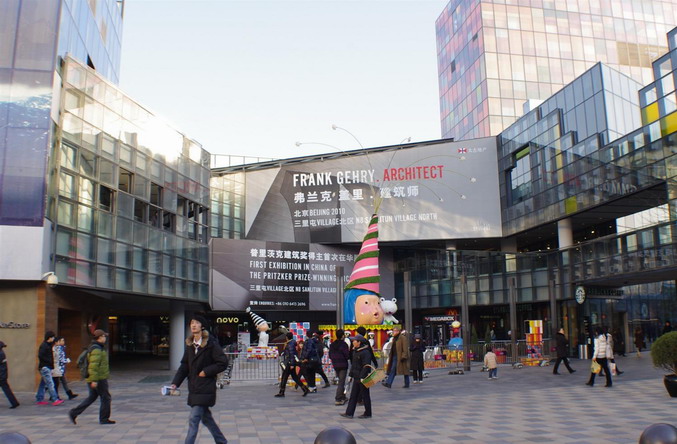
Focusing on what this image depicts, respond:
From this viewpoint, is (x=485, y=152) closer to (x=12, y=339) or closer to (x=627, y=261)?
(x=627, y=261)

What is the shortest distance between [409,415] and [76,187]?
1437 cm

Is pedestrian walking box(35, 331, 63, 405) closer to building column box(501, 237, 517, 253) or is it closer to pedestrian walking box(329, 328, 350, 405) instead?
pedestrian walking box(329, 328, 350, 405)

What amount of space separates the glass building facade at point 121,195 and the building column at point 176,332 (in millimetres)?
1302

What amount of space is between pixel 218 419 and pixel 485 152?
36.2 meters

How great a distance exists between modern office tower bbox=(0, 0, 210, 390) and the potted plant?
1647 centimetres

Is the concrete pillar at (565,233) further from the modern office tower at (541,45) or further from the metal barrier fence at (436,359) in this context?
the modern office tower at (541,45)

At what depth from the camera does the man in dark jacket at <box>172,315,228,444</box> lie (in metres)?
7.39

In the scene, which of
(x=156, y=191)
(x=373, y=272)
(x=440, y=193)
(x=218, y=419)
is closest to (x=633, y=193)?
(x=373, y=272)

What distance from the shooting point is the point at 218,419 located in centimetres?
1188

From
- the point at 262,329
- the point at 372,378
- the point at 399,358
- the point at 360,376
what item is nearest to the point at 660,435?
the point at 372,378

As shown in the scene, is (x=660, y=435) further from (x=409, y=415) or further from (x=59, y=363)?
(x=59, y=363)

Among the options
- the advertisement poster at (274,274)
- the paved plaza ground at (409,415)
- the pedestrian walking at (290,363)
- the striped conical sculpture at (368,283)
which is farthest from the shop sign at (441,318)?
the pedestrian walking at (290,363)

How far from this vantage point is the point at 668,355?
1323 centimetres

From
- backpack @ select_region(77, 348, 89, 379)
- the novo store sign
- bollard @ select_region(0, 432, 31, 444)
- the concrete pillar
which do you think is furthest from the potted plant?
the novo store sign
